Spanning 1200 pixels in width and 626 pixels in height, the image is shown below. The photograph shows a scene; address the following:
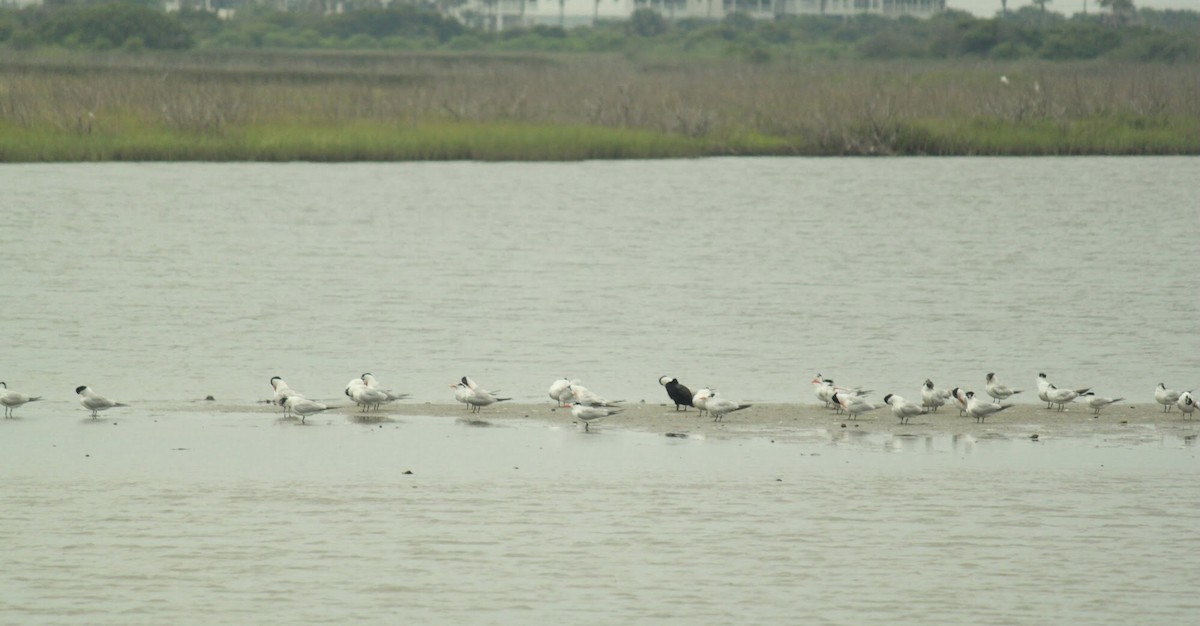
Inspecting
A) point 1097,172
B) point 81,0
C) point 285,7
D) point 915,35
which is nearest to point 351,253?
point 1097,172

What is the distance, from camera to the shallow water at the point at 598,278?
19453 millimetres

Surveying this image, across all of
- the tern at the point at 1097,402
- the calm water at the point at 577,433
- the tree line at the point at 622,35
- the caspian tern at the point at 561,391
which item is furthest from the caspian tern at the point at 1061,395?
the tree line at the point at 622,35

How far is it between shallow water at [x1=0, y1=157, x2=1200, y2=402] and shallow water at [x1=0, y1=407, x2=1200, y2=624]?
2.89m

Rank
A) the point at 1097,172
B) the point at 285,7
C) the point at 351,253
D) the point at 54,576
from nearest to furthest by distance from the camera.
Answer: the point at 54,576
the point at 351,253
the point at 1097,172
the point at 285,7

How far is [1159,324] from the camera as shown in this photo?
75.4 feet

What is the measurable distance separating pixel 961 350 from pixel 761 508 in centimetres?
886

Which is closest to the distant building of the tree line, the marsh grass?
→ the tree line

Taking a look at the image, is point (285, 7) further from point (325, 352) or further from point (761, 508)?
point (761, 508)

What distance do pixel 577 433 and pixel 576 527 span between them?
139 inches

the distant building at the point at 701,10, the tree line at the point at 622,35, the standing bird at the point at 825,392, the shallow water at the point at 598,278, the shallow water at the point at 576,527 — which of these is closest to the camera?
the shallow water at the point at 576,527

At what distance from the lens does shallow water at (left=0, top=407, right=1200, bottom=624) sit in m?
10.1

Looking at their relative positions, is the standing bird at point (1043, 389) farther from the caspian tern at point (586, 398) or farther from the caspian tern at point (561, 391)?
the caspian tern at point (561, 391)

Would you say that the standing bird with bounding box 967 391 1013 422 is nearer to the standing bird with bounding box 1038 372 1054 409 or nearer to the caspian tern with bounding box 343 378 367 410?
the standing bird with bounding box 1038 372 1054 409

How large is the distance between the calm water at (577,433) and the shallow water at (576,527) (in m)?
0.04
